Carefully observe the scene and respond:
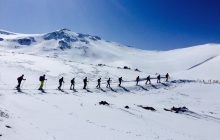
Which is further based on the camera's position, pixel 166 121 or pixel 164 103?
pixel 164 103

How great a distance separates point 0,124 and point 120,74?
2551 inches

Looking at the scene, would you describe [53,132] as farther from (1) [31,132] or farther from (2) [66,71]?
(2) [66,71]

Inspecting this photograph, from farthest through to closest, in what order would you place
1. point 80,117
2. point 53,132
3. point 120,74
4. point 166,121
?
point 120,74 → point 166,121 → point 80,117 → point 53,132

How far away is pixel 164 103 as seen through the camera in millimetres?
58094

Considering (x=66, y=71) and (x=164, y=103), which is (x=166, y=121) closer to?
(x=164, y=103)

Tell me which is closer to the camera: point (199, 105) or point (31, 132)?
point (31, 132)

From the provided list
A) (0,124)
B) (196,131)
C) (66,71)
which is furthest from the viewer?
(66,71)

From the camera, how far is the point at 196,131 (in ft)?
119

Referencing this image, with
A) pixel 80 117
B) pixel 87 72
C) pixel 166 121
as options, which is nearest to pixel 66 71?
pixel 87 72

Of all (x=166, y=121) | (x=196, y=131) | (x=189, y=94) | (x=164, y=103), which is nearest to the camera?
(x=196, y=131)

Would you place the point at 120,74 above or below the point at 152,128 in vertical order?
above

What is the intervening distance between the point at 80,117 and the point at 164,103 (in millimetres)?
30129

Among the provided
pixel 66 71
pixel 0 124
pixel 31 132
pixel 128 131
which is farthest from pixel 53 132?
pixel 66 71

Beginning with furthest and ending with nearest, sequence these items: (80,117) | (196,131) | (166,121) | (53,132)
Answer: (166,121), (196,131), (80,117), (53,132)
